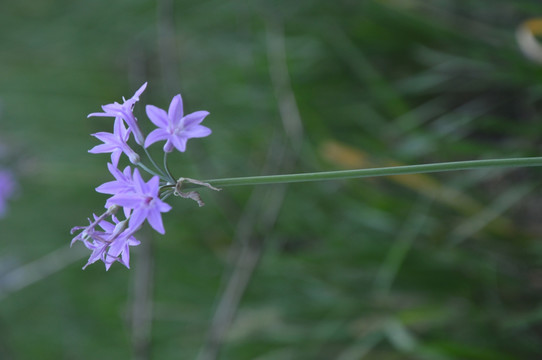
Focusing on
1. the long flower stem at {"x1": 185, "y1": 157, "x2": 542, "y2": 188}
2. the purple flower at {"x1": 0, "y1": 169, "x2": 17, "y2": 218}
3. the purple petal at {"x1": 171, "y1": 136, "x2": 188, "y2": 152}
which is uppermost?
the purple flower at {"x1": 0, "y1": 169, "x2": 17, "y2": 218}

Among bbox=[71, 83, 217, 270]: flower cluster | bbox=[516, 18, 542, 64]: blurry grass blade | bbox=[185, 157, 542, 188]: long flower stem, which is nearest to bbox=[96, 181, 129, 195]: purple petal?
bbox=[71, 83, 217, 270]: flower cluster

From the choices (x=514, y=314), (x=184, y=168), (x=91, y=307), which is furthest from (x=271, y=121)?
(x=91, y=307)

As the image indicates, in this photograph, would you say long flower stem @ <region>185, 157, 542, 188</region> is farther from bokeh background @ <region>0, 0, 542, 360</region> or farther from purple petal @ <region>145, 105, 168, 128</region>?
bokeh background @ <region>0, 0, 542, 360</region>

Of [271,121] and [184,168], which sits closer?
[271,121]

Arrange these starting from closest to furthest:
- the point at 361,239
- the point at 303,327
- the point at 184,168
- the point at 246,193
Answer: the point at 361,239
the point at 303,327
the point at 246,193
the point at 184,168

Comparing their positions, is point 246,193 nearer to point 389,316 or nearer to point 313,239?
point 313,239

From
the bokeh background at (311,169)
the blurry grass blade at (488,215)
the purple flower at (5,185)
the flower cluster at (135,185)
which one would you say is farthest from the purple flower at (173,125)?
the purple flower at (5,185)

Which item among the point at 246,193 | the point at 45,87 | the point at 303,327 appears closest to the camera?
the point at 303,327

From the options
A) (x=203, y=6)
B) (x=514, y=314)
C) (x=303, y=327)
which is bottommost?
(x=514, y=314)
